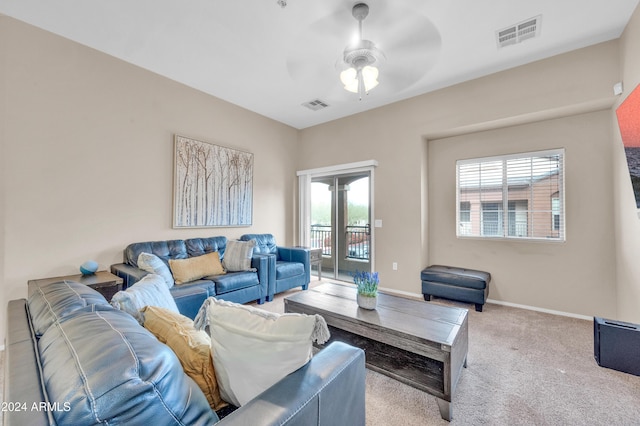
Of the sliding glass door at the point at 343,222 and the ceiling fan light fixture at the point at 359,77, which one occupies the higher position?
the ceiling fan light fixture at the point at 359,77

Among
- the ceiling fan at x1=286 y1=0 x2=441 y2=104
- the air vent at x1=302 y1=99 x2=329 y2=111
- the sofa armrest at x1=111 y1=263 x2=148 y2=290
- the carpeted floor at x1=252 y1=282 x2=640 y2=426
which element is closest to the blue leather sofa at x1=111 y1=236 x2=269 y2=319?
the sofa armrest at x1=111 y1=263 x2=148 y2=290

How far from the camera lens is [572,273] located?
130 inches

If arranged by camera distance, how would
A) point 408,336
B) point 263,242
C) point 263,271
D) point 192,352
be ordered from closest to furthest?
point 192,352 < point 408,336 < point 263,271 < point 263,242

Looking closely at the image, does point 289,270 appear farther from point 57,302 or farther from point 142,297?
point 57,302

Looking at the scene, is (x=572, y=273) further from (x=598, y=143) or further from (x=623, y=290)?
(x=598, y=143)

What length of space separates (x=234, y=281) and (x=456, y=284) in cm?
282

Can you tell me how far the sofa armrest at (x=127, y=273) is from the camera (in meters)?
2.65

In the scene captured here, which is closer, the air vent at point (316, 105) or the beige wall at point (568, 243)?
the beige wall at point (568, 243)

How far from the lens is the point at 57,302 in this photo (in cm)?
111

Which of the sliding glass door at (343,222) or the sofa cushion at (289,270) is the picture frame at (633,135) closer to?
the sliding glass door at (343,222)

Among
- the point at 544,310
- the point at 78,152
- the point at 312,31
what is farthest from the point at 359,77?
the point at 544,310

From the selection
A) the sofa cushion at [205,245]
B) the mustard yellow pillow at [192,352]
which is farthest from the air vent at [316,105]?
the mustard yellow pillow at [192,352]

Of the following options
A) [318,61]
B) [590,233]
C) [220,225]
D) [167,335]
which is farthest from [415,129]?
[167,335]

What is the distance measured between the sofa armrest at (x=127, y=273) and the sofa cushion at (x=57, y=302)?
4.53ft
